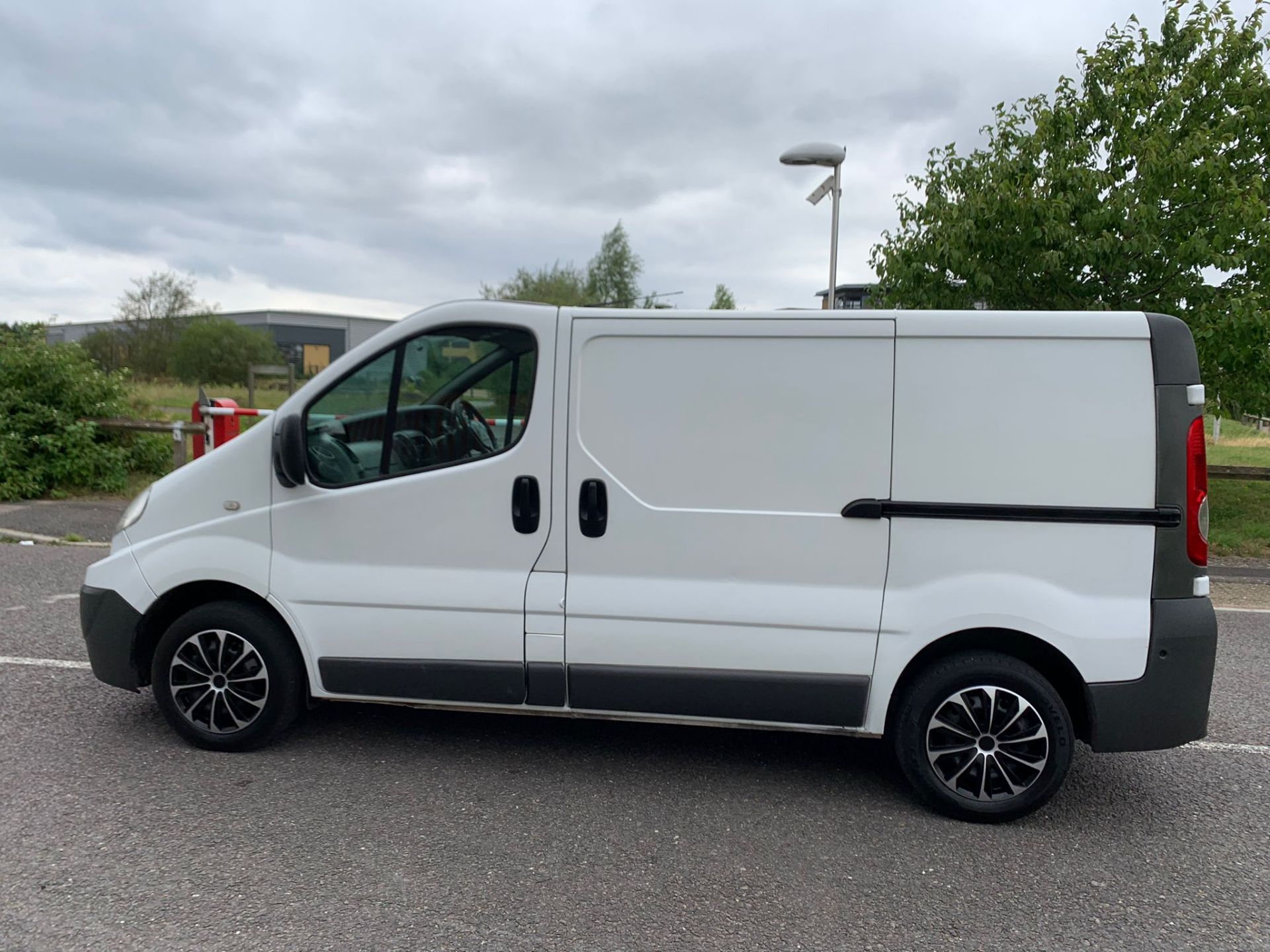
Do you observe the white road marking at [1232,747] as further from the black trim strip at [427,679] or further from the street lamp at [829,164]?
the street lamp at [829,164]

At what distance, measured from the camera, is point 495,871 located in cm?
323

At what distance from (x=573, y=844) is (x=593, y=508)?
1261mm

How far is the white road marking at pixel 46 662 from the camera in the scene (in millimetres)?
5340

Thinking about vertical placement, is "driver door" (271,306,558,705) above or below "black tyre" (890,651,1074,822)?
above

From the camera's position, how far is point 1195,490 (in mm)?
3543

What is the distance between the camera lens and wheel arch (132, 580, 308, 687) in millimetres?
4129

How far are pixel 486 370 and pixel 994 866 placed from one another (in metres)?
2.69

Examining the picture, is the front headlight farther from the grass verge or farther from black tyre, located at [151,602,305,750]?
the grass verge

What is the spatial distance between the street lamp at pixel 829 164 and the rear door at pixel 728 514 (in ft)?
23.7

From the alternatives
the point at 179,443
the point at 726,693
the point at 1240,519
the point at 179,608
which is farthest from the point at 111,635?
the point at 1240,519

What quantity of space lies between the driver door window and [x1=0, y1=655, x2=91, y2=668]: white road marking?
8.12 ft

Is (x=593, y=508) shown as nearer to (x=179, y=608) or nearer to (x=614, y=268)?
(x=179, y=608)

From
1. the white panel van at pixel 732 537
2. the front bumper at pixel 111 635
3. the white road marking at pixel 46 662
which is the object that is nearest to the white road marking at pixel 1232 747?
the white panel van at pixel 732 537

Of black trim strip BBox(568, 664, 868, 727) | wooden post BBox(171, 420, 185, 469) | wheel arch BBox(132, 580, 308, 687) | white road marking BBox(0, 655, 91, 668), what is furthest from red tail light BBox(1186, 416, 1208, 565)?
wooden post BBox(171, 420, 185, 469)
